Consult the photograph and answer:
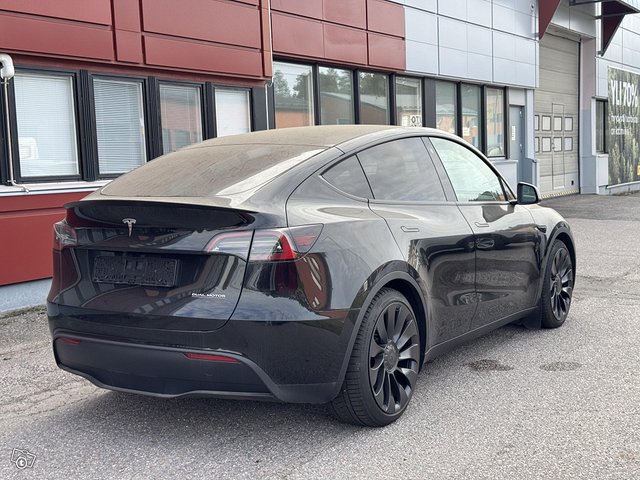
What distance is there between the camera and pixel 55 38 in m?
8.16

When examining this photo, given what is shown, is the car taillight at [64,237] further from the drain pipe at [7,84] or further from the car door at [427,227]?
the drain pipe at [7,84]

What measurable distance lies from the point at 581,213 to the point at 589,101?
746cm

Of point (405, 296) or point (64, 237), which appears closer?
point (64, 237)

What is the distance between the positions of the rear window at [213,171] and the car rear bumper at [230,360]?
71 cm

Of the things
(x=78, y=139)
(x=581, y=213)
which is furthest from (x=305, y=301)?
(x=581, y=213)

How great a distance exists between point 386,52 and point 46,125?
7.51 m

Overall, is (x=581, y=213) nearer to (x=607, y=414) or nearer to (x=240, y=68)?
(x=240, y=68)

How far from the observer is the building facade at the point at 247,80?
7988 mm

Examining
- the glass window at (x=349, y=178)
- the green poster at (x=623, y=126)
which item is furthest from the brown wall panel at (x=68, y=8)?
the green poster at (x=623, y=126)

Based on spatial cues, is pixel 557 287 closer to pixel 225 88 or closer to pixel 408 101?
pixel 225 88

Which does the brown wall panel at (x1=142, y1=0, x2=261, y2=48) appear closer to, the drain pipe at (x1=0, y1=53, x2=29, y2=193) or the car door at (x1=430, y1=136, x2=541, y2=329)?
the drain pipe at (x1=0, y1=53, x2=29, y2=193)

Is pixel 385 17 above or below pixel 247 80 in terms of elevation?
above

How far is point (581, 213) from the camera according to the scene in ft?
57.7

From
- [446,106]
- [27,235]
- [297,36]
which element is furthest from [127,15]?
[446,106]
